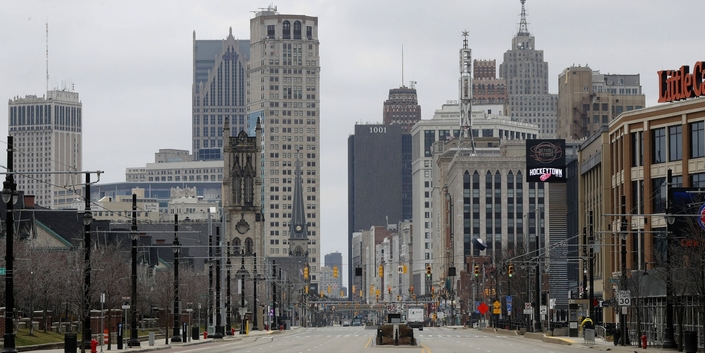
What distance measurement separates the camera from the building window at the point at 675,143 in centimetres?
9656

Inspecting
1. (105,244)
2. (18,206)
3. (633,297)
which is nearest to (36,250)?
(18,206)

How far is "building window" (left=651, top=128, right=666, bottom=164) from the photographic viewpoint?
98.6 meters

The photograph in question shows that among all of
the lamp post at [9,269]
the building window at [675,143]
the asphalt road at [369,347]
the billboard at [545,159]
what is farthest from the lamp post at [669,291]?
the billboard at [545,159]

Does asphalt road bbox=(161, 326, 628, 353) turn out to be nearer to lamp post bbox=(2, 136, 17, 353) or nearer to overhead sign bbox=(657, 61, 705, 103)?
lamp post bbox=(2, 136, 17, 353)

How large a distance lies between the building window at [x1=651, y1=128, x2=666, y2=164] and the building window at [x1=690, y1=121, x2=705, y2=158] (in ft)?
11.1

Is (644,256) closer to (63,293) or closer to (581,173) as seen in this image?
(581,173)

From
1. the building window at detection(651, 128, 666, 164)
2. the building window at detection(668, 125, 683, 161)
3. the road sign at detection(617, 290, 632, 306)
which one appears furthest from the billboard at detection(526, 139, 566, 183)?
the road sign at detection(617, 290, 632, 306)

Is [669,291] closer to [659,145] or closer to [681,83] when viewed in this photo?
[681,83]

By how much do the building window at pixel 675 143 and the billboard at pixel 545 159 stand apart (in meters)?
66.0

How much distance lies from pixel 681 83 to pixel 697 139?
457 centimetres

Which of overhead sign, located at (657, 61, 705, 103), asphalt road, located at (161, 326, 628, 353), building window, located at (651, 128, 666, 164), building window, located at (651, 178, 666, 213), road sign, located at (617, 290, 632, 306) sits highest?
overhead sign, located at (657, 61, 705, 103)

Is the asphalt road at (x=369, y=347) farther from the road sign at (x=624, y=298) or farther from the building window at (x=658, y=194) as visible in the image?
the building window at (x=658, y=194)

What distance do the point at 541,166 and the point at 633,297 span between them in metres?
96.0

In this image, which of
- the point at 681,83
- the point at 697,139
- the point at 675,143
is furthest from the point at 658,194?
the point at 681,83
